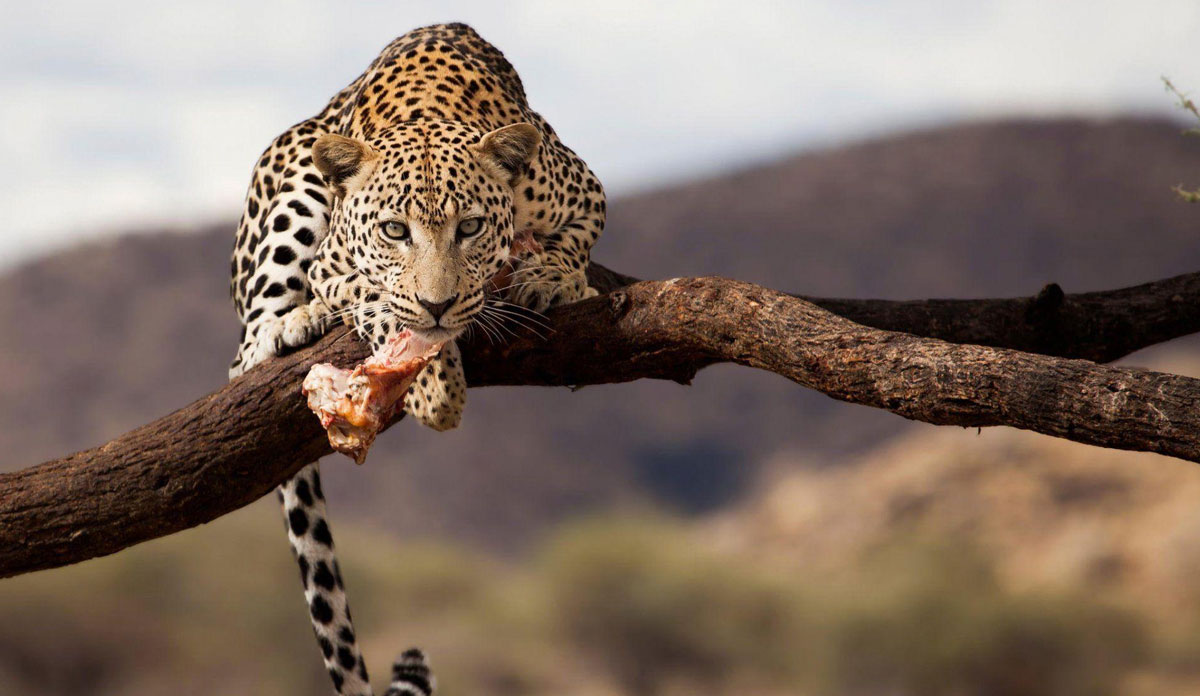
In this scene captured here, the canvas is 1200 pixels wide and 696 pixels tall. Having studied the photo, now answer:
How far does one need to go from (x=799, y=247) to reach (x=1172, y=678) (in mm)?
13659

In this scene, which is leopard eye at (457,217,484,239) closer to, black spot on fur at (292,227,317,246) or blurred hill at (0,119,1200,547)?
black spot on fur at (292,227,317,246)

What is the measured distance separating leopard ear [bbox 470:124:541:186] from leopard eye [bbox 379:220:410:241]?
43 cm

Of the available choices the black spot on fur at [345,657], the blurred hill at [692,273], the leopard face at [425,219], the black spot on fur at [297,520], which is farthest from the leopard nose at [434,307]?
the blurred hill at [692,273]

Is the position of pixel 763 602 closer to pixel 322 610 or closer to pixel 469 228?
pixel 322 610

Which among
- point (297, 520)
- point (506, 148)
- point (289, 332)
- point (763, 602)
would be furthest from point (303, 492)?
point (763, 602)

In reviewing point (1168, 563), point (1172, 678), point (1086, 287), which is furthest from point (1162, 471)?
point (1086, 287)

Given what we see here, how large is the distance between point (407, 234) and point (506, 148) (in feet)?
1.68

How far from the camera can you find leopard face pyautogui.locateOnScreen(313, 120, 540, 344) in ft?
14.2

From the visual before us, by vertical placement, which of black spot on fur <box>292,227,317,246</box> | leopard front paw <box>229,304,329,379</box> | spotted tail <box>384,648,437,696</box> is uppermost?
black spot on fur <box>292,227,317,246</box>

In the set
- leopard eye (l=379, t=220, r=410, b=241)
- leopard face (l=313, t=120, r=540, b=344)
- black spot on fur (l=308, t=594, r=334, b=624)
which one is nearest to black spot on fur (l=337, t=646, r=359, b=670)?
black spot on fur (l=308, t=594, r=334, b=624)

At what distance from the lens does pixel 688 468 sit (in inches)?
1086

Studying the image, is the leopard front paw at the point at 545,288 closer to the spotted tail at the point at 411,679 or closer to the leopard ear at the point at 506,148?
the leopard ear at the point at 506,148

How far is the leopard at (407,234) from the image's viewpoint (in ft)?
14.6

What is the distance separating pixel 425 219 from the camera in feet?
14.5
